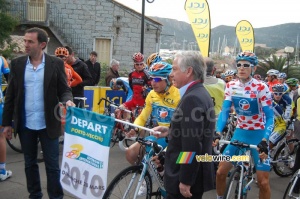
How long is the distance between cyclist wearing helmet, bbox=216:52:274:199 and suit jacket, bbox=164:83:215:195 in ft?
4.69

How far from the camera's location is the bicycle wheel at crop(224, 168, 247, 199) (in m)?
3.86

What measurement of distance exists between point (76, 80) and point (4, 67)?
188 centimetres

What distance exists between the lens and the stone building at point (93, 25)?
885 inches

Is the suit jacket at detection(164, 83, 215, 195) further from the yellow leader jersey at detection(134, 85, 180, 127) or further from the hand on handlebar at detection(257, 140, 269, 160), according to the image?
the yellow leader jersey at detection(134, 85, 180, 127)

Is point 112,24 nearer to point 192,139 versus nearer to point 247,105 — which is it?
point 247,105

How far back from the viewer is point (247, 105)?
14.2 ft

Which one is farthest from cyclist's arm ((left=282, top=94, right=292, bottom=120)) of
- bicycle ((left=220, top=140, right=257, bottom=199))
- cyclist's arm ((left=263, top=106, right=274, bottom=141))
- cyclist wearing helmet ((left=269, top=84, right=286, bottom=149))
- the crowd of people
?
bicycle ((left=220, top=140, right=257, bottom=199))

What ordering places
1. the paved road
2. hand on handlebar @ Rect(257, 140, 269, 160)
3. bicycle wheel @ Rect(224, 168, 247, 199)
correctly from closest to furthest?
hand on handlebar @ Rect(257, 140, 269, 160) → bicycle wheel @ Rect(224, 168, 247, 199) → the paved road

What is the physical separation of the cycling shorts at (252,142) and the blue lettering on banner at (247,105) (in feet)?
0.84

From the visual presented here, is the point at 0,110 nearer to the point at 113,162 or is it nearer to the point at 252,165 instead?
the point at 113,162

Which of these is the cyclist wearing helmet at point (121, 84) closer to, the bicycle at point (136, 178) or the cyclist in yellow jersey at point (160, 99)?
the cyclist in yellow jersey at point (160, 99)

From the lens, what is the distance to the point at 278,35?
431 feet

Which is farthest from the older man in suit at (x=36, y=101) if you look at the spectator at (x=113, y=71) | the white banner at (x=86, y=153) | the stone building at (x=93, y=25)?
the stone building at (x=93, y=25)

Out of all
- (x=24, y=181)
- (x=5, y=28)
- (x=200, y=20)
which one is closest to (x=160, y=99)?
(x=24, y=181)
